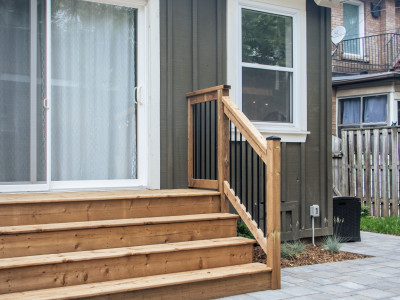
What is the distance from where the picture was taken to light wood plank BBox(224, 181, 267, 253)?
382cm

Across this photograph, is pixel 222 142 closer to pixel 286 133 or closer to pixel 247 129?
pixel 247 129

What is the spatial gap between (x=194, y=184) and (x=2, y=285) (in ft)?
7.42

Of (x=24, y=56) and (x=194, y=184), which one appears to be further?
(x=194, y=184)

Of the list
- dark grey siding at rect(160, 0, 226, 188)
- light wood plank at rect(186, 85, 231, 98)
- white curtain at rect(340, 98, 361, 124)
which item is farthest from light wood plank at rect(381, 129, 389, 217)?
light wood plank at rect(186, 85, 231, 98)

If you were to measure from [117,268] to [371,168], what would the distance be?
20.2 ft

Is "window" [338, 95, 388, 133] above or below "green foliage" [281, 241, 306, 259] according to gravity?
above

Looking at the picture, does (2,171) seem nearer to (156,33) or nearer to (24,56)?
(24,56)

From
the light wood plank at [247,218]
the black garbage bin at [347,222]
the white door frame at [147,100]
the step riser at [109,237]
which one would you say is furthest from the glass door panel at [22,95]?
the black garbage bin at [347,222]

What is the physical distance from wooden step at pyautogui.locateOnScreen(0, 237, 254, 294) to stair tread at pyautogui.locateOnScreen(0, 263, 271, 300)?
53 millimetres

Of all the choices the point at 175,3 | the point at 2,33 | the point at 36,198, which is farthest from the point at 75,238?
the point at 175,3

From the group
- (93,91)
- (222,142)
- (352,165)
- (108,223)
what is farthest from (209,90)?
(352,165)

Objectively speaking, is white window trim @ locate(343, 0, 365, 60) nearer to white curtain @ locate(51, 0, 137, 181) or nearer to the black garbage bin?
the black garbage bin

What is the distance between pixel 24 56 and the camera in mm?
4348

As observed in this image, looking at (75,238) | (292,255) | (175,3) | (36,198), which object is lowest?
(292,255)
